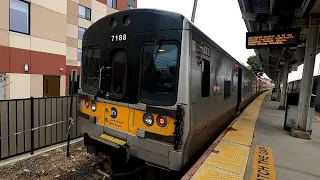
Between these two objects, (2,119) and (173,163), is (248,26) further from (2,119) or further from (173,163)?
(2,119)

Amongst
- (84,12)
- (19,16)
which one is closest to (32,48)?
(19,16)

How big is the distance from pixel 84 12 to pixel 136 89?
63.4 feet

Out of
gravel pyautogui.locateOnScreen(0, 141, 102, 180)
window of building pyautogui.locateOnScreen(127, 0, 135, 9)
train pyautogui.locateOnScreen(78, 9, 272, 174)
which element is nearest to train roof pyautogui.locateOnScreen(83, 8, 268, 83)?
train pyautogui.locateOnScreen(78, 9, 272, 174)

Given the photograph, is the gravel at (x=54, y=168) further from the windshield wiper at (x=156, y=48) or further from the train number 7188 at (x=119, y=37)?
→ the train number 7188 at (x=119, y=37)

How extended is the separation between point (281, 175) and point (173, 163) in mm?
1998

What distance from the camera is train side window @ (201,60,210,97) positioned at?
3632 mm

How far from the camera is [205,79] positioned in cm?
381

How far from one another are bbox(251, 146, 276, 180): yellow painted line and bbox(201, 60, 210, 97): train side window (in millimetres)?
1526

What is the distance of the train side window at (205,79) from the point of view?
3.63m

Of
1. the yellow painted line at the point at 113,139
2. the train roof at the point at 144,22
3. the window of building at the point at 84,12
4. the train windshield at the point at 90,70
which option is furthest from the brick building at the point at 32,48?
the yellow painted line at the point at 113,139

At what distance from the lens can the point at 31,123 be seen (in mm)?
5031

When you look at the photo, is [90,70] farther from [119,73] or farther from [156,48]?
[156,48]

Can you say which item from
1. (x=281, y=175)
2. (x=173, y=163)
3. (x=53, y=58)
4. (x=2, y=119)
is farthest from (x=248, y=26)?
(x=53, y=58)

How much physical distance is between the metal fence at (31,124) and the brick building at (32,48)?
673 centimetres
